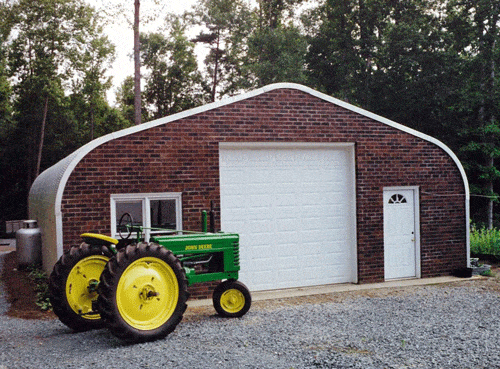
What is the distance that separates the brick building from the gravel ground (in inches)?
66.8

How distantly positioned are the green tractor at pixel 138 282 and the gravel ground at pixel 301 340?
25cm

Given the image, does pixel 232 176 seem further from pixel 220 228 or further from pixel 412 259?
pixel 412 259

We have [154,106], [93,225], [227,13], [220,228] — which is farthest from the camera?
[154,106]

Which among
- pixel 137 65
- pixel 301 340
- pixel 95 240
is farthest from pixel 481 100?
pixel 95 240

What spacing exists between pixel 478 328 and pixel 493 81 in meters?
19.4

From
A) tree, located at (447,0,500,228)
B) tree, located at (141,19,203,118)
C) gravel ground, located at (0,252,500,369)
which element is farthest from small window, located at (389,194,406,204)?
tree, located at (141,19,203,118)

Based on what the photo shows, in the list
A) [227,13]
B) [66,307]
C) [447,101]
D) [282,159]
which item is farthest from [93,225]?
[227,13]

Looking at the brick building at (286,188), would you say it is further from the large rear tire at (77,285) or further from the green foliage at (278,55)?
the green foliage at (278,55)

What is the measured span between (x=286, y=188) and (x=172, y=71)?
29.8m

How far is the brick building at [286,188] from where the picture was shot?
9.48 meters

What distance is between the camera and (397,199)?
1156cm

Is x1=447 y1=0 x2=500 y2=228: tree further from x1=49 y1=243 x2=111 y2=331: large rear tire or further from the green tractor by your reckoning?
x1=49 y1=243 x2=111 y2=331: large rear tire

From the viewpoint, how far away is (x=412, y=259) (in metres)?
11.6

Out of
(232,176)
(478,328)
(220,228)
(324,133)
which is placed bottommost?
(478,328)
